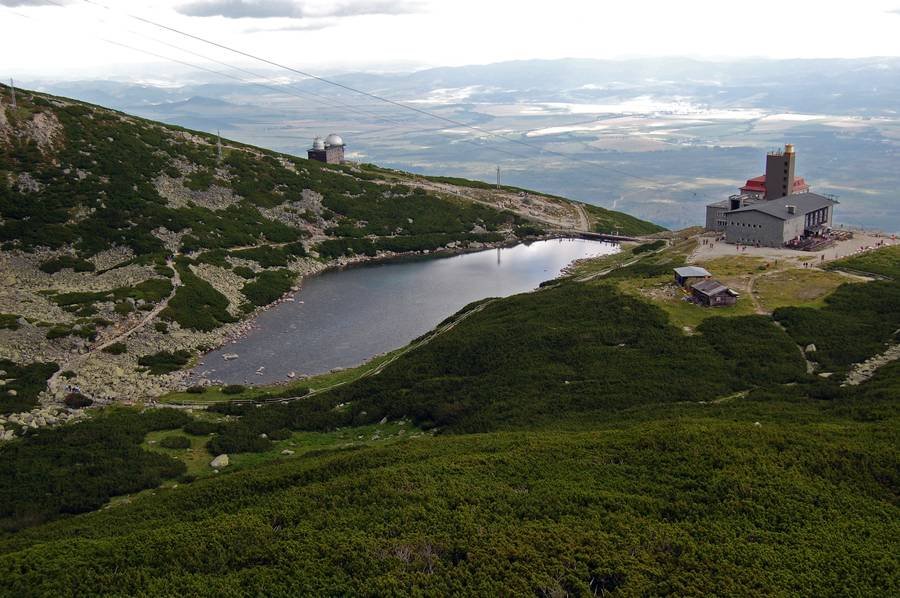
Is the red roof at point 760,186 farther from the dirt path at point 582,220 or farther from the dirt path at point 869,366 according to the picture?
the dirt path at point 869,366

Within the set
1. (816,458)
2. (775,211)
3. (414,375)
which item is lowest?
(414,375)

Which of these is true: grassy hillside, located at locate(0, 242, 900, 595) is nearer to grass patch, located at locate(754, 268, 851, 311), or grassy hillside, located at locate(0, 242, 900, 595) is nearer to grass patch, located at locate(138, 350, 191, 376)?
grass patch, located at locate(754, 268, 851, 311)

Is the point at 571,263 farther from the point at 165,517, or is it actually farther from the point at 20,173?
the point at 165,517

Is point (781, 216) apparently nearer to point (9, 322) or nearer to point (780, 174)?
point (780, 174)

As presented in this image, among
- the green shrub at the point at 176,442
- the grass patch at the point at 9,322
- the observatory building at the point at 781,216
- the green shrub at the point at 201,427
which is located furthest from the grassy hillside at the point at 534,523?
the observatory building at the point at 781,216

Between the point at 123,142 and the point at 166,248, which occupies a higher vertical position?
the point at 123,142

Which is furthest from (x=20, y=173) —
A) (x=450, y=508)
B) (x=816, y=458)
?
(x=816, y=458)
